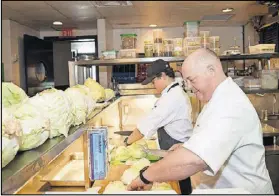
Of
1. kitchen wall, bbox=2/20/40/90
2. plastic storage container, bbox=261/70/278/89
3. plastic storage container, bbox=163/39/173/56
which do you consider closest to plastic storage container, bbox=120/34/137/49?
plastic storage container, bbox=163/39/173/56

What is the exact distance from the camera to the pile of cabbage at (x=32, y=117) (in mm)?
691

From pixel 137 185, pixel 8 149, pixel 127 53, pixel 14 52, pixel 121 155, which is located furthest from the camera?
pixel 14 52

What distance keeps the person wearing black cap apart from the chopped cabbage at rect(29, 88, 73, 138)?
5.21 feet

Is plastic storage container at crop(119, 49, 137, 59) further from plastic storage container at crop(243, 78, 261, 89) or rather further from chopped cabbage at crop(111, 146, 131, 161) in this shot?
plastic storage container at crop(243, 78, 261, 89)

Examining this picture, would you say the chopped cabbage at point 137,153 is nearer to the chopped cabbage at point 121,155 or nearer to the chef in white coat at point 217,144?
the chopped cabbage at point 121,155

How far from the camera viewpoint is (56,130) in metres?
0.98

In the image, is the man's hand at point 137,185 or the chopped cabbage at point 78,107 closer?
the chopped cabbage at point 78,107

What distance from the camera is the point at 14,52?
497cm

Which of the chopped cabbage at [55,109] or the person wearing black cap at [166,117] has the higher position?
the chopped cabbage at [55,109]

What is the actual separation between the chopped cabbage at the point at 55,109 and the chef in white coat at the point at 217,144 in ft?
1.40

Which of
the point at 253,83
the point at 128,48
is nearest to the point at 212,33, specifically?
the point at 253,83

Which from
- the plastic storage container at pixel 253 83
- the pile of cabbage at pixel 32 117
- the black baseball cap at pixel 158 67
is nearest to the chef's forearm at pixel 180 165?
the pile of cabbage at pixel 32 117

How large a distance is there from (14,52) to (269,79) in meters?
3.65

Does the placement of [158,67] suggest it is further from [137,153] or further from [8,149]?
[8,149]
